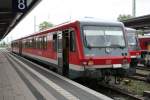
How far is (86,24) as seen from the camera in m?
15.2

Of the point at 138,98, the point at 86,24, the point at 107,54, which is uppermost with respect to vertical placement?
the point at 86,24

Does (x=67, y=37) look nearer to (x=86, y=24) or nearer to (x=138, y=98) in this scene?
(x=86, y=24)

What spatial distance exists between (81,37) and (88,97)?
4448 mm

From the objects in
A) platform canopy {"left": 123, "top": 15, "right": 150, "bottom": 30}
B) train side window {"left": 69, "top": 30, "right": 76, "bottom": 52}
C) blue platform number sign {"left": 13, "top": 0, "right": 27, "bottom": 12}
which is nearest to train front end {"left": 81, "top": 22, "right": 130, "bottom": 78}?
train side window {"left": 69, "top": 30, "right": 76, "bottom": 52}

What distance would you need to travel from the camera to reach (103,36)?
612 inches

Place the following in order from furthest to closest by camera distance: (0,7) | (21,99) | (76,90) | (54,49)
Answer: (0,7), (54,49), (76,90), (21,99)

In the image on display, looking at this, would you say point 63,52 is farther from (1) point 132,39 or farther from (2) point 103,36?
(1) point 132,39

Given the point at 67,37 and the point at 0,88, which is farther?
the point at 67,37

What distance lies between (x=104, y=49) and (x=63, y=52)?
256 cm

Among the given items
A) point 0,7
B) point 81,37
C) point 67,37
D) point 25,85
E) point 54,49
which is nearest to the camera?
point 25,85

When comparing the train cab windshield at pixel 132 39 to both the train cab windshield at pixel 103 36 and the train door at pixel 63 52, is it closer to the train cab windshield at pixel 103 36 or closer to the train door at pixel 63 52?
the train door at pixel 63 52

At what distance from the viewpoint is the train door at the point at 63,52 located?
1673 centimetres

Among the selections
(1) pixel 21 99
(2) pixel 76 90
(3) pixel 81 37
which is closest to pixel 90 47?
(3) pixel 81 37

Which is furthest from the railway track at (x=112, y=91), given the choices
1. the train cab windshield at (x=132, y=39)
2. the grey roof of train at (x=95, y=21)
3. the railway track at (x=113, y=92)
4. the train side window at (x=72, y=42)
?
the train cab windshield at (x=132, y=39)
